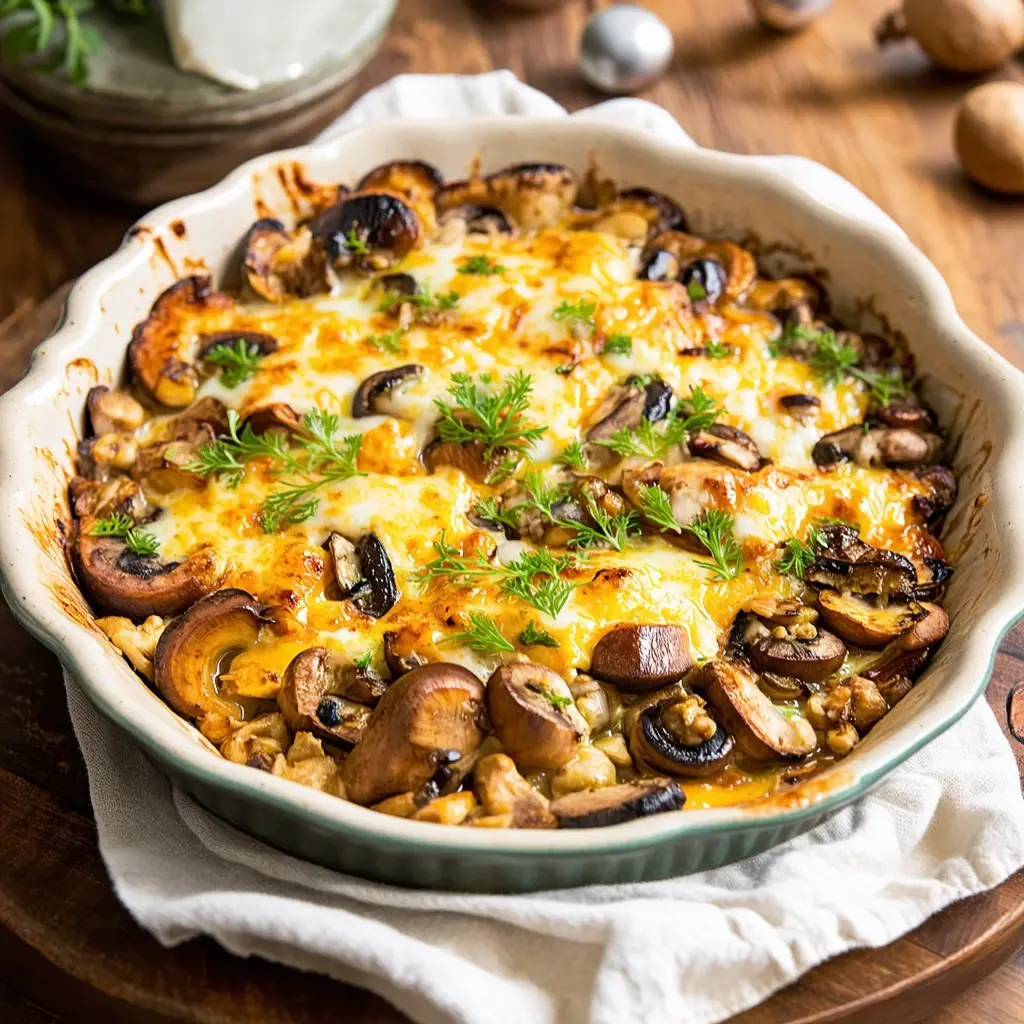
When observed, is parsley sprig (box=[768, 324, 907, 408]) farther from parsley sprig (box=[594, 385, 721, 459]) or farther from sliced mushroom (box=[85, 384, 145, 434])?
sliced mushroom (box=[85, 384, 145, 434])

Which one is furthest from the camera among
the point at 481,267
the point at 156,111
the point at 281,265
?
the point at 156,111

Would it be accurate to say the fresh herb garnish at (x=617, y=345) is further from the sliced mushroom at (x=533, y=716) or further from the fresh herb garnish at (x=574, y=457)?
the sliced mushroom at (x=533, y=716)

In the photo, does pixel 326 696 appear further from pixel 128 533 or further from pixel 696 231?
pixel 696 231

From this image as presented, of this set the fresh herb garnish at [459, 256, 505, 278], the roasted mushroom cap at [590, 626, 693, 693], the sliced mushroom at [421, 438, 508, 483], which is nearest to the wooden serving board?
the roasted mushroom cap at [590, 626, 693, 693]

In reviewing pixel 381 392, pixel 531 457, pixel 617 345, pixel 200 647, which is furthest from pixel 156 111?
pixel 200 647

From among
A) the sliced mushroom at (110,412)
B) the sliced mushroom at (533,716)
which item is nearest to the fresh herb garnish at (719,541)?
the sliced mushroom at (533,716)
